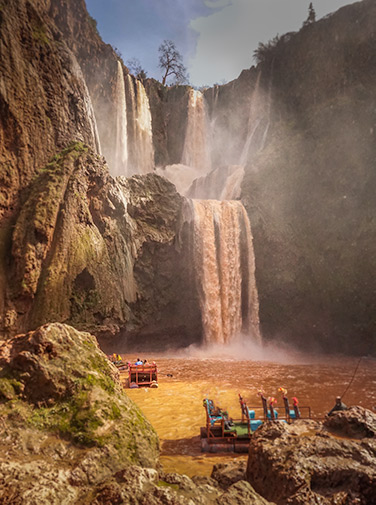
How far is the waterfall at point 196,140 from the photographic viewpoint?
149 feet

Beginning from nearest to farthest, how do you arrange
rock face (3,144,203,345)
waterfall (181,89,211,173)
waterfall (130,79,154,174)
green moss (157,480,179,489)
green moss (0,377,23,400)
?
green moss (157,480,179,489)
green moss (0,377,23,400)
rock face (3,144,203,345)
waterfall (130,79,154,174)
waterfall (181,89,211,173)

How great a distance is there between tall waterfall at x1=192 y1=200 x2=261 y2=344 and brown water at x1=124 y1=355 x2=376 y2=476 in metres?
4.47

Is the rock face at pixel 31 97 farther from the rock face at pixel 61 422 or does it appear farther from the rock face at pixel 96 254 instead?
the rock face at pixel 61 422

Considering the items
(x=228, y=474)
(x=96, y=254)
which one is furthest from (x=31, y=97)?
(x=228, y=474)

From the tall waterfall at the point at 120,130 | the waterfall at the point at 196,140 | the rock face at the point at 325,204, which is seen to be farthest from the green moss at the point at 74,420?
the waterfall at the point at 196,140

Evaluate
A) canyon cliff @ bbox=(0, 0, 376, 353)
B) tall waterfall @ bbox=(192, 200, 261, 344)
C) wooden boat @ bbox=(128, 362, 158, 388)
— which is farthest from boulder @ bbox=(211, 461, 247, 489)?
tall waterfall @ bbox=(192, 200, 261, 344)

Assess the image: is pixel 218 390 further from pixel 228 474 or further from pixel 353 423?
pixel 228 474

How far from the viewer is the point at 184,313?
27875mm

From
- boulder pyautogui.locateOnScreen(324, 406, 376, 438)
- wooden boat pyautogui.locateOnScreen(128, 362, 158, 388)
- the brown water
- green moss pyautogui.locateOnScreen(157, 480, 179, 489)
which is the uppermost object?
green moss pyautogui.locateOnScreen(157, 480, 179, 489)

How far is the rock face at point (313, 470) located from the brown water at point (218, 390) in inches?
91.0

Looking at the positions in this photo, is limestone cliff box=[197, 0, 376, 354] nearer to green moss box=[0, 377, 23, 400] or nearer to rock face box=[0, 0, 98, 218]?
rock face box=[0, 0, 98, 218]

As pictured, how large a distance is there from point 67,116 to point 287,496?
976 inches

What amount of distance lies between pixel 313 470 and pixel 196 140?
44616 millimetres

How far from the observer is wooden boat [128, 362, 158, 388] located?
53.2 ft
